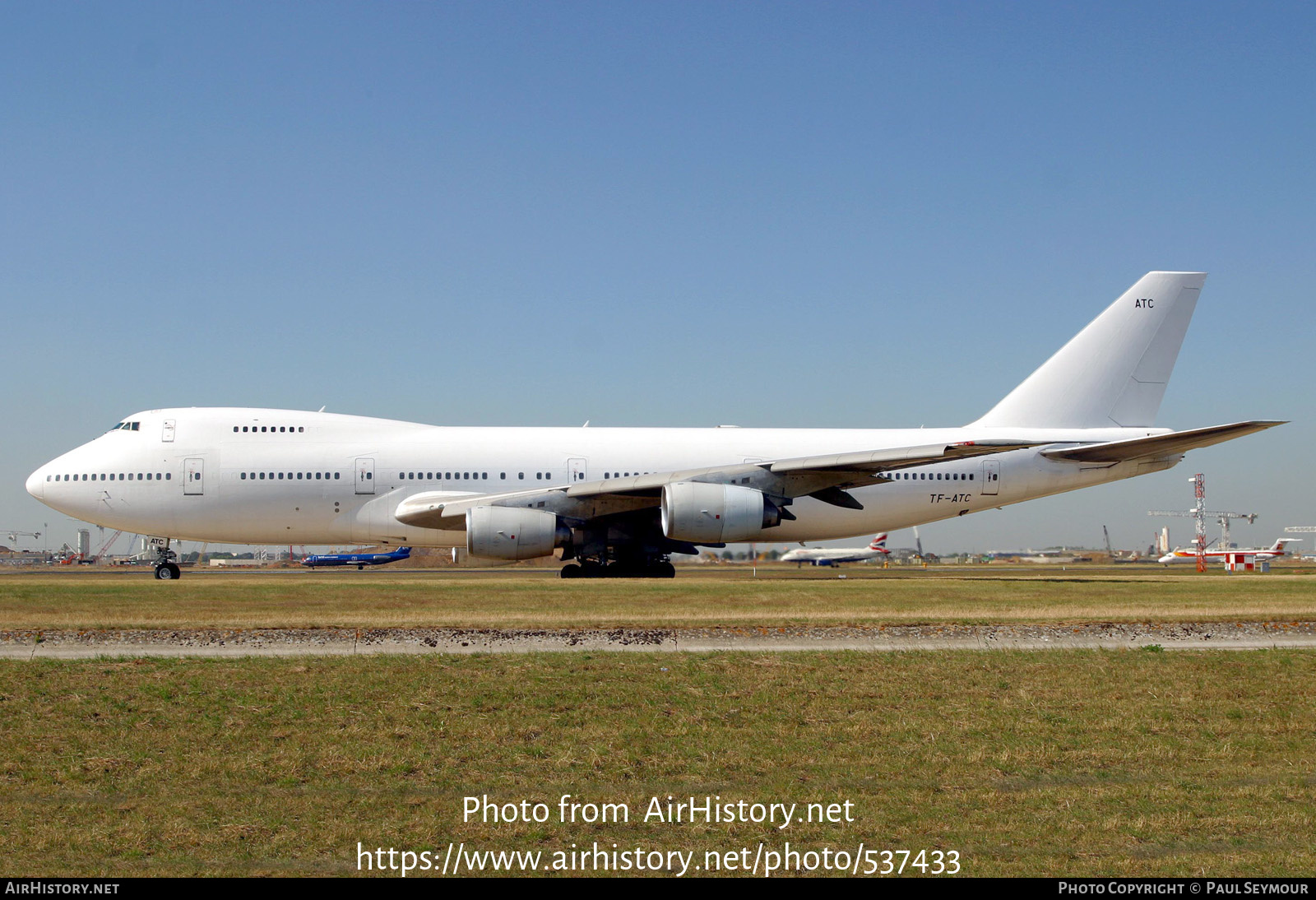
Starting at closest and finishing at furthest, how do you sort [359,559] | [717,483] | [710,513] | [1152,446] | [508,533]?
1. [508,533]
2. [710,513]
3. [717,483]
4. [1152,446]
5. [359,559]

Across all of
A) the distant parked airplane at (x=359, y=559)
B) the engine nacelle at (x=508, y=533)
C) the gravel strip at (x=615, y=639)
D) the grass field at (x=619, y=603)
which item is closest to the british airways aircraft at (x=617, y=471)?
the engine nacelle at (x=508, y=533)

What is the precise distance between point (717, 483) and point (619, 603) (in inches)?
339

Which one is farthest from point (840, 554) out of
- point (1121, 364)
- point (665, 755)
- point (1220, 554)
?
point (665, 755)

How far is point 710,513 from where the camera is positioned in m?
24.9

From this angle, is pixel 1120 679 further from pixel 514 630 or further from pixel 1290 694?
pixel 514 630

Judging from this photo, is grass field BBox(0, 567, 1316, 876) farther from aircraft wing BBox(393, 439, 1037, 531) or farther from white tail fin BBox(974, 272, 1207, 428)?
white tail fin BBox(974, 272, 1207, 428)

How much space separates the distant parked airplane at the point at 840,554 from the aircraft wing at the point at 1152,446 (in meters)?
50.7

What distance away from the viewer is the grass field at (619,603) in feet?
48.4

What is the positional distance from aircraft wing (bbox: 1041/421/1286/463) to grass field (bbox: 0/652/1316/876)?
13851 mm

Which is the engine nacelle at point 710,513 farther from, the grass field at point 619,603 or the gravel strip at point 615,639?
the gravel strip at point 615,639

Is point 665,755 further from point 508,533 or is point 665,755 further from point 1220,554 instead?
point 1220,554

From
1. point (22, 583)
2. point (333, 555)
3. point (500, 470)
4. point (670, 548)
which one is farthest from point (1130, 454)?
point (333, 555)

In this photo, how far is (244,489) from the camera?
27656 mm

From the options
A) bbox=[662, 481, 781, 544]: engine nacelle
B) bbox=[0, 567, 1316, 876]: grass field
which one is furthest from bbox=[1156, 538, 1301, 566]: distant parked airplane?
bbox=[0, 567, 1316, 876]: grass field
